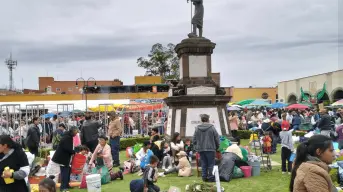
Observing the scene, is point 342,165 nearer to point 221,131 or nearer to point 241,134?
point 221,131

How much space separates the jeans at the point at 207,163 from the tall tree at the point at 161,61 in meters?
51.2

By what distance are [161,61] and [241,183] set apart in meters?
53.8

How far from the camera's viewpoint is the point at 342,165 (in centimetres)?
850

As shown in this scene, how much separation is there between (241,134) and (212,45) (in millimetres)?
8965

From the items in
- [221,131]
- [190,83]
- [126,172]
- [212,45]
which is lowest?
[126,172]

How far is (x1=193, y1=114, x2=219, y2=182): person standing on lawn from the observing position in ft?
31.9

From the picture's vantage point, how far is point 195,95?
14.4 m

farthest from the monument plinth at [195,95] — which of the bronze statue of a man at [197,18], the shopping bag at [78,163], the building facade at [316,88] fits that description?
the building facade at [316,88]

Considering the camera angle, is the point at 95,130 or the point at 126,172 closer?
the point at 126,172

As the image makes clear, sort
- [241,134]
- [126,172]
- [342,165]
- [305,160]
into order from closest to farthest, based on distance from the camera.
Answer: [305,160] → [342,165] → [126,172] → [241,134]

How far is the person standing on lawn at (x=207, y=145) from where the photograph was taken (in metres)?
9.72

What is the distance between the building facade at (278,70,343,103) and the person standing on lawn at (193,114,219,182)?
3639cm

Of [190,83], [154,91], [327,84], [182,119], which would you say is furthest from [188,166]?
[327,84]

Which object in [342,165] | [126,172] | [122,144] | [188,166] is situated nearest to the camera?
[342,165]
